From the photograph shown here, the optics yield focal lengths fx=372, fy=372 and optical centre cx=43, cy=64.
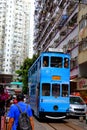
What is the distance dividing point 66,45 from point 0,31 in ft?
249

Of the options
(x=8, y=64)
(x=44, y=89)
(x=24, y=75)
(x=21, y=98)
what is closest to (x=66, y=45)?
(x=24, y=75)

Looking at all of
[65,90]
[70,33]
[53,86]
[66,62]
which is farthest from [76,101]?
[70,33]

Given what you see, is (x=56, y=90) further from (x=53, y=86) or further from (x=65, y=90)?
(x=65, y=90)

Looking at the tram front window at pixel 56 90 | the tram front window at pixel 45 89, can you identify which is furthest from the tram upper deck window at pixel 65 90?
the tram front window at pixel 45 89

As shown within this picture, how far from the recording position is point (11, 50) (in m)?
121

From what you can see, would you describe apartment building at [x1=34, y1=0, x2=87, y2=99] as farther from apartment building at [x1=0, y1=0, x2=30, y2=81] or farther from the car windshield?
apartment building at [x1=0, y1=0, x2=30, y2=81]

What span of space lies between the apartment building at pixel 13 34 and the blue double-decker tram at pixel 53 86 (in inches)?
3628

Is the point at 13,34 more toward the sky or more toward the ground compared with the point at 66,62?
more toward the sky

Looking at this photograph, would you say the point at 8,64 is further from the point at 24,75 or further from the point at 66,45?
the point at 66,45

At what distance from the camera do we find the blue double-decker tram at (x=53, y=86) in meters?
21.9

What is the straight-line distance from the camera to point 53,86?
71.8 feet

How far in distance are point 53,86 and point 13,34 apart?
336ft

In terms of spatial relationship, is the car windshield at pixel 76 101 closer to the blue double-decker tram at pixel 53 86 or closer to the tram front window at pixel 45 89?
the blue double-decker tram at pixel 53 86

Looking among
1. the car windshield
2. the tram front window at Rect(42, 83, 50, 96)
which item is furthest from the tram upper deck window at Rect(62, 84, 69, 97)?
the car windshield
